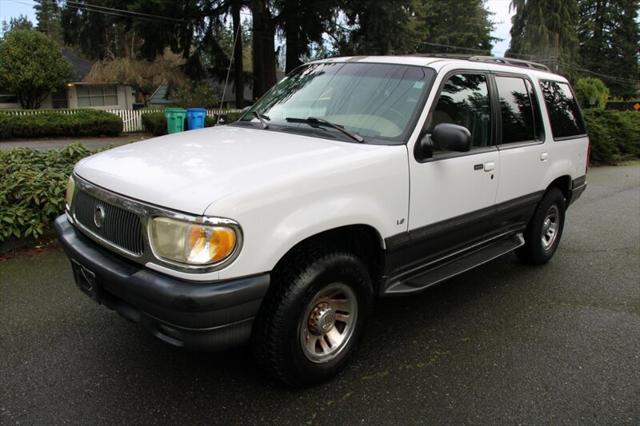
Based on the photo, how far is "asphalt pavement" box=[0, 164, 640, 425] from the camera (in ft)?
9.18

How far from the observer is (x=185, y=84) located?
2895cm

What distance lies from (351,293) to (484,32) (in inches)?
2467

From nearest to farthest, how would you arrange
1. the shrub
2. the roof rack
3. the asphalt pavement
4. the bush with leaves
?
1. the asphalt pavement
2. the roof rack
3. the bush with leaves
4. the shrub

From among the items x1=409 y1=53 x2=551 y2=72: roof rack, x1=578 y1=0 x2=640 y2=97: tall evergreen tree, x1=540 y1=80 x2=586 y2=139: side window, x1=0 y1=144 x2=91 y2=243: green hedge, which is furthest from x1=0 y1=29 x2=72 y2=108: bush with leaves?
x1=578 y1=0 x2=640 y2=97: tall evergreen tree

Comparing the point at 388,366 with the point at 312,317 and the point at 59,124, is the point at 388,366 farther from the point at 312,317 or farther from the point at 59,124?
the point at 59,124

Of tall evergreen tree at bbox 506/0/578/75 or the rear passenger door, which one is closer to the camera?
the rear passenger door

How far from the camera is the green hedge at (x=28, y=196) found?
201 inches

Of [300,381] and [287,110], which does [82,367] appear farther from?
[287,110]

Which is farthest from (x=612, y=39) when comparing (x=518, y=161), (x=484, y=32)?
(x=518, y=161)

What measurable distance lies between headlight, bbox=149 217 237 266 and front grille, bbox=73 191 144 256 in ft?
0.65

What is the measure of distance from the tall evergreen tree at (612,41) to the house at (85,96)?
51864 mm

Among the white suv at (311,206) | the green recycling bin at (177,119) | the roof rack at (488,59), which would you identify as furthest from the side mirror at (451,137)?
the green recycling bin at (177,119)

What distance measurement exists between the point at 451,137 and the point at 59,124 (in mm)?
20726

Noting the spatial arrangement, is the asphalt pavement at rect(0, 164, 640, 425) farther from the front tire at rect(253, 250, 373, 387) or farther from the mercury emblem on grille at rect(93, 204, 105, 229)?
the mercury emblem on grille at rect(93, 204, 105, 229)
